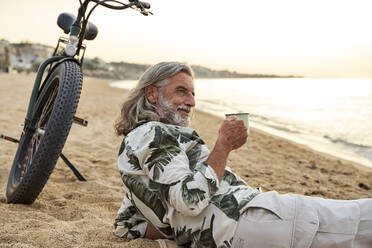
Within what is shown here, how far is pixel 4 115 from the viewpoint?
8164 millimetres

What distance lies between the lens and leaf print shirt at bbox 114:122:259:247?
1.46 metres

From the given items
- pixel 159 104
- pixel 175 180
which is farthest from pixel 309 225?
pixel 159 104

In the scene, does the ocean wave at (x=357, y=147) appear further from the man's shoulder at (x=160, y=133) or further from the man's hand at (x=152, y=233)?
the man's shoulder at (x=160, y=133)

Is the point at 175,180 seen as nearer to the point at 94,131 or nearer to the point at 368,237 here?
the point at 368,237

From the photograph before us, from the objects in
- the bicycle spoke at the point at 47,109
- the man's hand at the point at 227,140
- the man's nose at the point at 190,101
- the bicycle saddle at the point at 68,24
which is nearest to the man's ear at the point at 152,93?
the man's nose at the point at 190,101

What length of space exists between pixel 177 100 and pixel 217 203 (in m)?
0.66

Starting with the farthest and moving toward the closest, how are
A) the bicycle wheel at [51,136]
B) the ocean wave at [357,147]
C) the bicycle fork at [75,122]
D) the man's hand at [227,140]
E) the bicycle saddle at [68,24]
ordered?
1. the ocean wave at [357,147]
2. the bicycle saddle at [68,24]
3. the bicycle fork at [75,122]
4. the bicycle wheel at [51,136]
5. the man's hand at [227,140]

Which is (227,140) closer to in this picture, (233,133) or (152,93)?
(233,133)

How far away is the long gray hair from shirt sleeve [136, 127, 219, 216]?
1.09 ft

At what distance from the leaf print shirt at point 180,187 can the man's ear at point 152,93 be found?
13.1 inches

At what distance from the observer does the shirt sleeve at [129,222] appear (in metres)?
2.13

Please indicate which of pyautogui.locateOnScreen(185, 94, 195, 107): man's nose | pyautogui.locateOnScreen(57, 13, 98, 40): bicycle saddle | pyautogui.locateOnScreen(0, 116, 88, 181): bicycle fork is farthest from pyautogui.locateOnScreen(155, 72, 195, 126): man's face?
pyautogui.locateOnScreen(57, 13, 98, 40): bicycle saddle

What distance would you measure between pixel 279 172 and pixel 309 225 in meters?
3.89

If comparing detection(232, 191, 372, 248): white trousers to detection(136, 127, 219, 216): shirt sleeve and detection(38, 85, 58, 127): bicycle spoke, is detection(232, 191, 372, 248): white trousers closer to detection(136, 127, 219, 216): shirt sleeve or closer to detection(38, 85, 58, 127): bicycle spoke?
detection(136, 127, 219, 216): shirt sleeve
